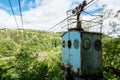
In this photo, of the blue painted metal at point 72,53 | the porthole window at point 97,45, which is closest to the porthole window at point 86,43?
the blue painted metal at point 72,53

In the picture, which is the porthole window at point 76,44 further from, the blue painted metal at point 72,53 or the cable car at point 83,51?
the blue painted metal at point 72,53

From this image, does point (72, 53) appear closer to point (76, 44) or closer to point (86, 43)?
point (76, 44)

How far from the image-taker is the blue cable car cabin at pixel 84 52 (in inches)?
448

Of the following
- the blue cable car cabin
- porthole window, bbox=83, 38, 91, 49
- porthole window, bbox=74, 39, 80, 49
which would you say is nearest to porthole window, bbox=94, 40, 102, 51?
the blue cable car cabin

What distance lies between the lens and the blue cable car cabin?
1137 centimetres

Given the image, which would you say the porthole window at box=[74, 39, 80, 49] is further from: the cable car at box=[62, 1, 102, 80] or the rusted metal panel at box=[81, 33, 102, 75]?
the rusted metal panel at box=[81, 33, 102, 75]

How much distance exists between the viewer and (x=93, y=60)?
12.1 m

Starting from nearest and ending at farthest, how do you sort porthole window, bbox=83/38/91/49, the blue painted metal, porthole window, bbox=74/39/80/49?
1. porthole window, bbox=83/38/91/49
2. the blue painted metal
3. porthole window, bbox=74/39/80/49

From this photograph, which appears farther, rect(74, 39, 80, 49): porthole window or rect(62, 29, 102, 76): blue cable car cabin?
rect(74, 39, 80, 49): porthole window

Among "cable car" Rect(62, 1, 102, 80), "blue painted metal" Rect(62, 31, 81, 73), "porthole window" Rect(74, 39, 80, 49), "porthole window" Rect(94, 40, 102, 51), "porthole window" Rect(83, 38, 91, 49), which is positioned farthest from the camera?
"porthole window" Rect(94, 40, 102, 51)

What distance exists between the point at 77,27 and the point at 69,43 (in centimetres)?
155

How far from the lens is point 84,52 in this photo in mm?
11414

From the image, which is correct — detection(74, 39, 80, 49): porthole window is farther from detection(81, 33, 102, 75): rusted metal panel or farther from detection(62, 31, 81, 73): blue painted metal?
detection(81, 33, 102, 75): rusted metal panel

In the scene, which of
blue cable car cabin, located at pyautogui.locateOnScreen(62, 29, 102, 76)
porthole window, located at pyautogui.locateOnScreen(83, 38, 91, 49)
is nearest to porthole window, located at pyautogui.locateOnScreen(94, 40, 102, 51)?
blue cable car cabin, located at pyautogui.locateOnScreen(62, 29, 102, 76)
